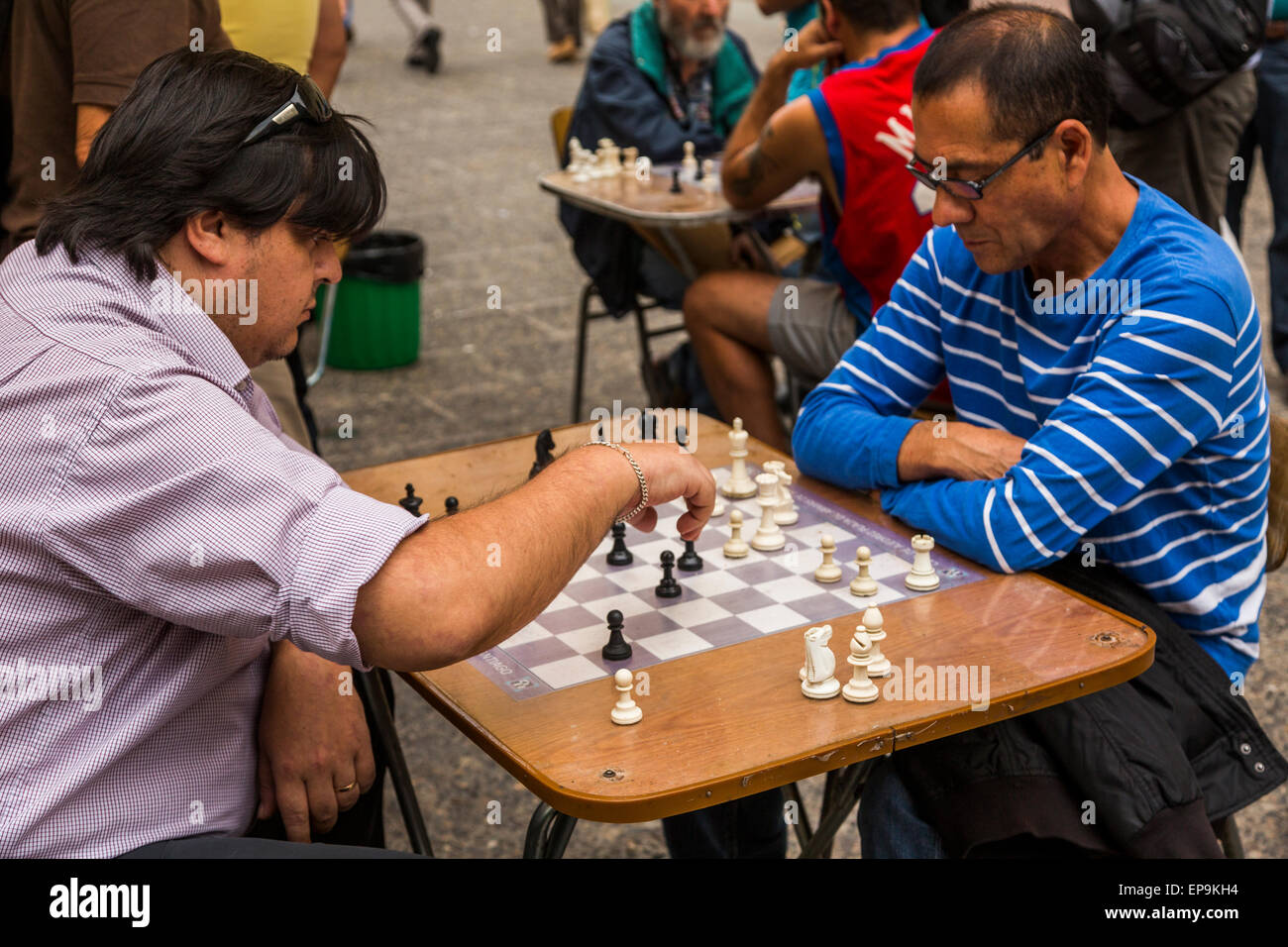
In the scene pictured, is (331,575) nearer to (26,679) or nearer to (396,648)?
(396,648)

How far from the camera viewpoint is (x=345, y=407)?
5.67 metres

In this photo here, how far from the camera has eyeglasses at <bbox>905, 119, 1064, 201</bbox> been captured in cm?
221

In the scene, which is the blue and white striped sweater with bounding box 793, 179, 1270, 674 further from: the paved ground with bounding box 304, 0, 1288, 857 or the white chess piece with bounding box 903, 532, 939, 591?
the paved ground with bounding box 304, 0, 1288, 857

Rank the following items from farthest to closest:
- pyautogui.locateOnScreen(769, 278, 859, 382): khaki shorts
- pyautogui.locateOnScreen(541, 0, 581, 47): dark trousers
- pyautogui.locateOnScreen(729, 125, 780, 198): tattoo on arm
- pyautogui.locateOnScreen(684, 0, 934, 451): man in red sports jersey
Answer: pyautogui.locateOnScreen(541, 0, 581, 47): dark trousers < pyautogui.locateOnScreen(769, 278, 859, 382): khaki shorts < pyautogui.locateOnScreen(729, 125, 780, 198): tattoo on arm < pyautogui.locateOnScreen(684, 0, 934, 451): man in red sports jersey

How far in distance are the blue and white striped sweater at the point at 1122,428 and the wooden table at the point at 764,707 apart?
0.48ft

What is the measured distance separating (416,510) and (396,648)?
0.79 meters

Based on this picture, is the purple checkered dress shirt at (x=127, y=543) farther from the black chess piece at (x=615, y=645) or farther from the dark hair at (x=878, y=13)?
the dark hair at (x=878, y=13)

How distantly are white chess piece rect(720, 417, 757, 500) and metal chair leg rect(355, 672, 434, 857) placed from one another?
2.29 feet

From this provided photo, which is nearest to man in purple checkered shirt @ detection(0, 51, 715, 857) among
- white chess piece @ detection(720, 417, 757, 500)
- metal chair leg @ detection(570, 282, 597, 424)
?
white chess piece @ detection(720, 417, 757, 500)

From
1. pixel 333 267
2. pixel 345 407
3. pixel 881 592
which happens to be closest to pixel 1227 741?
pixel 881 592

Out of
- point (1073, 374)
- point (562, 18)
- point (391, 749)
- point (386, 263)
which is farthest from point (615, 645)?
point (562, 18)

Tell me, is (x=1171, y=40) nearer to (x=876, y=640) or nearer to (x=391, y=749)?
(x=876, y=640)

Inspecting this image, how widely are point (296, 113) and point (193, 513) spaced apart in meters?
0.54

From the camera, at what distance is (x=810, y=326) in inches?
166
